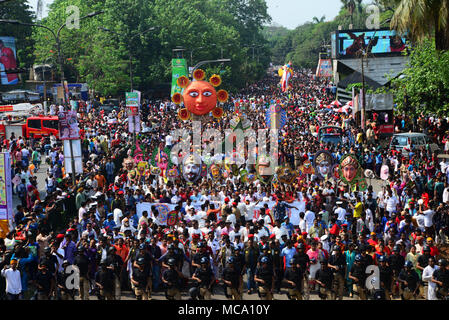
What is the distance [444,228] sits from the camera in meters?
14.2

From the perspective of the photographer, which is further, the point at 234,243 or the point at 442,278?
the point at 234,243

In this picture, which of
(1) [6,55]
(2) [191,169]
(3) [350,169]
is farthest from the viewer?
(1) [6,55]

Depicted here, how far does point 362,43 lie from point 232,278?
133 feet

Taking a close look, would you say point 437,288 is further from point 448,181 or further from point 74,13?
point 74,13

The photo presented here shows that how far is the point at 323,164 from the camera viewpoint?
1895 centimetres

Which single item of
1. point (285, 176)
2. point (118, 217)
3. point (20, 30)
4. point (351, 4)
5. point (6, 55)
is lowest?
point (118, 217)

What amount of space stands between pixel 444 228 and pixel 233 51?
198 feet

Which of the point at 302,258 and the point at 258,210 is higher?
the point at 258,210

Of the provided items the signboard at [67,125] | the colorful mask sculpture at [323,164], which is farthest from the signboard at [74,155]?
the colorful mask sculpture at [323,164]

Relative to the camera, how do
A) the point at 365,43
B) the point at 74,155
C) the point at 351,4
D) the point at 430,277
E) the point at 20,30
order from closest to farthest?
1. the point at 430,277
2. the point at 74,155
3. the point at 365,43
4. the point at 20,30
5. the point at 351,4

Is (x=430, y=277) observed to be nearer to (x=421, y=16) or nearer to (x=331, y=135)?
(x=421, y=16)

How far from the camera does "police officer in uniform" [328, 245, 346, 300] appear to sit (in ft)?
35.3

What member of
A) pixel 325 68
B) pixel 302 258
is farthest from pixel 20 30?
pixel 302 258

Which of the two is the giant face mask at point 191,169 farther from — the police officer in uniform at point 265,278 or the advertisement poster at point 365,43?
the advertisement poster at point 365,43
